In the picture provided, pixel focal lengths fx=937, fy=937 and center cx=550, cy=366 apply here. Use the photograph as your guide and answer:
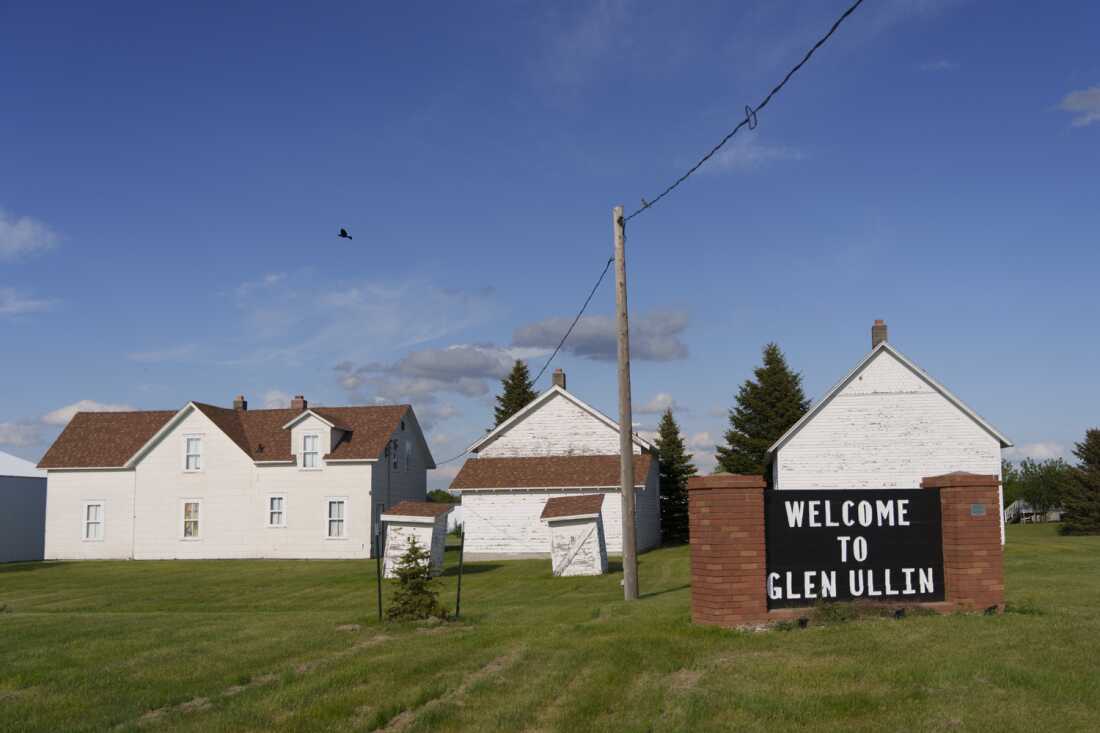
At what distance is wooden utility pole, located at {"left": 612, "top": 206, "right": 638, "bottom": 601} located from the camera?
1803cm

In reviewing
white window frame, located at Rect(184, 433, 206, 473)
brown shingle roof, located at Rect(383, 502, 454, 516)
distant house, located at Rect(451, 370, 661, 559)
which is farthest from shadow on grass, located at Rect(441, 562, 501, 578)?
white window frame, located at Rect(184, 433, 206, 473)

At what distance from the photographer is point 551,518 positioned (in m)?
29.0

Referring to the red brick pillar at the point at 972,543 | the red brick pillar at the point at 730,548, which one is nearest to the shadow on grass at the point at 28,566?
the red brick pillar at the point at 730,548

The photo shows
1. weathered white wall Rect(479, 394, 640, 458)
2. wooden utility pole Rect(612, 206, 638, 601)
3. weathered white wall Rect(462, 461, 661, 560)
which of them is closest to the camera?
wooden utility pole Rect(612, 206, 638, 601)

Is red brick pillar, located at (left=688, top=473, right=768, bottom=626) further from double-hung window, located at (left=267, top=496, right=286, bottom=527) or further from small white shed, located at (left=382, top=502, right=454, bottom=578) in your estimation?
double-hung window, located at (left=267, top=496, right=286, bottom=527)

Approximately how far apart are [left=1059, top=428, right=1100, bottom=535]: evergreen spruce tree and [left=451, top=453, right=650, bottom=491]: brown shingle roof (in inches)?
1141

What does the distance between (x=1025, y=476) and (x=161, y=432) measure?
7706 cm

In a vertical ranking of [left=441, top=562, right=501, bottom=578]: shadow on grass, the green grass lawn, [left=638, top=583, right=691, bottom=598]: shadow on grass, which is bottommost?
[left=441, top=562, right=501, bottom=578]: shadow on grass

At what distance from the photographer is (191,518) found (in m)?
42.5

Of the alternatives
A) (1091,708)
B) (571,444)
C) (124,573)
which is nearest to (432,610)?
(1091,708)

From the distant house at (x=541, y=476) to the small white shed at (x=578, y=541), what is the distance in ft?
31.0

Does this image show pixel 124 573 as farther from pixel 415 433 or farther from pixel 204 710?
pixel 204 710

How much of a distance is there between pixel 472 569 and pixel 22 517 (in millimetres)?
26683

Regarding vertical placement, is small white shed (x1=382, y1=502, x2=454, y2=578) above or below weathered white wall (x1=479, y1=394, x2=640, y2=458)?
below
